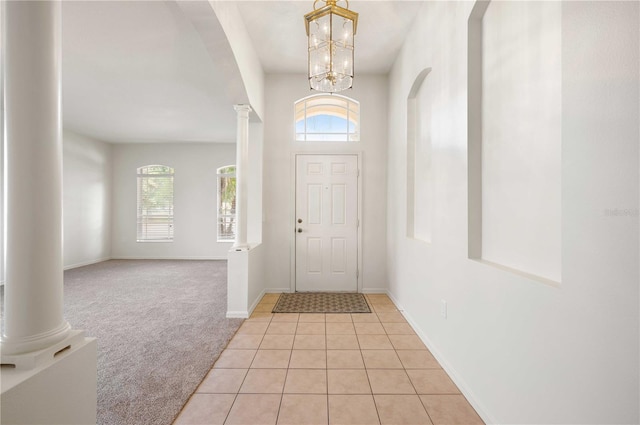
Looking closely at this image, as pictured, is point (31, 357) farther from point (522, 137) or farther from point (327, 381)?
point (522, 137)

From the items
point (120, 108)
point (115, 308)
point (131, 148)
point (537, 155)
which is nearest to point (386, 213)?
point (537, 155)

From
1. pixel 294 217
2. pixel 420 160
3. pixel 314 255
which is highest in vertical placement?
pixel 420 160

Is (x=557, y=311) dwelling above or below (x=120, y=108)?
below

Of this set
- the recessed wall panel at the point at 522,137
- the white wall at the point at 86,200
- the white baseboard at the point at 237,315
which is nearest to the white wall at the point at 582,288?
the recessed wall panel at the point at 522,137

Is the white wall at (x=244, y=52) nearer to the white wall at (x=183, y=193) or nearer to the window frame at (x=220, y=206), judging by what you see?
the window frame at (x=220, y=206)

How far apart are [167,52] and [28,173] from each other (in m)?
3.12

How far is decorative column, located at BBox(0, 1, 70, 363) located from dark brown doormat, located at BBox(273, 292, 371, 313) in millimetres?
2853

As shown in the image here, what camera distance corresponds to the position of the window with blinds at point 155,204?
25.9 feet

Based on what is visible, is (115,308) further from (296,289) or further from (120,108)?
(120,108)

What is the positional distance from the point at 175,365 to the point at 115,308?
2029 millimetres

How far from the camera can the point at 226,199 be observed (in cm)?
789

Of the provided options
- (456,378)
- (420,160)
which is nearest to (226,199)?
(420,160)

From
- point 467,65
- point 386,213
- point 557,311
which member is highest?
point 467,65

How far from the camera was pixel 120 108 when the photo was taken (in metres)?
5.37
